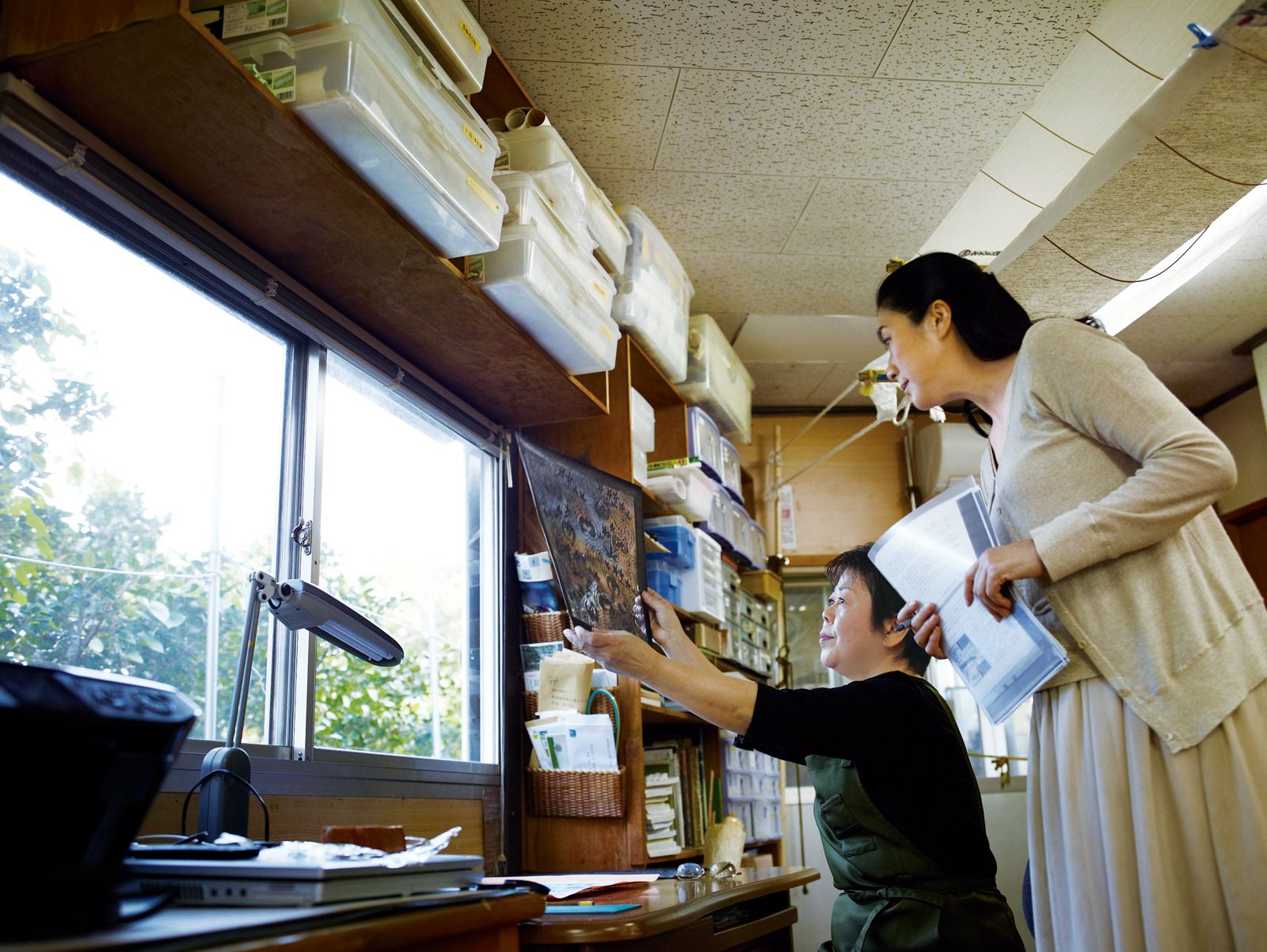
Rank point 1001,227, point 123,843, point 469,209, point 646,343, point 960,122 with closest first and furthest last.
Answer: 1. point 123,843
2. point 469,209
3. point 960,122
4. point 646,343
5. point 1001,227

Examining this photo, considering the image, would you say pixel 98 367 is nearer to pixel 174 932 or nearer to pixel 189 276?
pixel 189 276

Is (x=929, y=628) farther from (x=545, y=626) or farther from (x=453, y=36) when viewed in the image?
(x=453, y=36)

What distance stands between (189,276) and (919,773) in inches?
60.2

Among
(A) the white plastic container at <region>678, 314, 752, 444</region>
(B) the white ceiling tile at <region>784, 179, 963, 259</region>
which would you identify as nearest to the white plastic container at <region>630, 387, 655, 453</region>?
(A) the white plastic container at <region>678, 314, 752, 444</region>

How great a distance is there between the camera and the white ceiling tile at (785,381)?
4.46 metres

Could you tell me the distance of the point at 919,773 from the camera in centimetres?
174

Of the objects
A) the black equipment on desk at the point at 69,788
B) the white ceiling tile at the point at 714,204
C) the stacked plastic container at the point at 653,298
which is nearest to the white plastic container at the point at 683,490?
the stacked plastic container at the point at 653,298

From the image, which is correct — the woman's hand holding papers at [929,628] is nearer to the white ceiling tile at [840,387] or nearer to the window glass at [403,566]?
the window glass at [403,566]

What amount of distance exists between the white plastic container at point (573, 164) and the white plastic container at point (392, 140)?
0.43 meters

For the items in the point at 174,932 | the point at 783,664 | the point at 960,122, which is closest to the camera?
the point at 174,932

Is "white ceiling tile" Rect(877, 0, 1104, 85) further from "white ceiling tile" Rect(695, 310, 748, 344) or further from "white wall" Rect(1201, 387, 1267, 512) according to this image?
"white wall" Rect(1201, 387, 1267, 512)

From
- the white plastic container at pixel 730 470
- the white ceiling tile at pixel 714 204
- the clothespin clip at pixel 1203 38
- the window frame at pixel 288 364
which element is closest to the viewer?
the window frame at pixel 288 364

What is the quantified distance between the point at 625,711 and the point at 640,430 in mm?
846

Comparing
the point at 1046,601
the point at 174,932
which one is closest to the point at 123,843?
the point at 174,932
